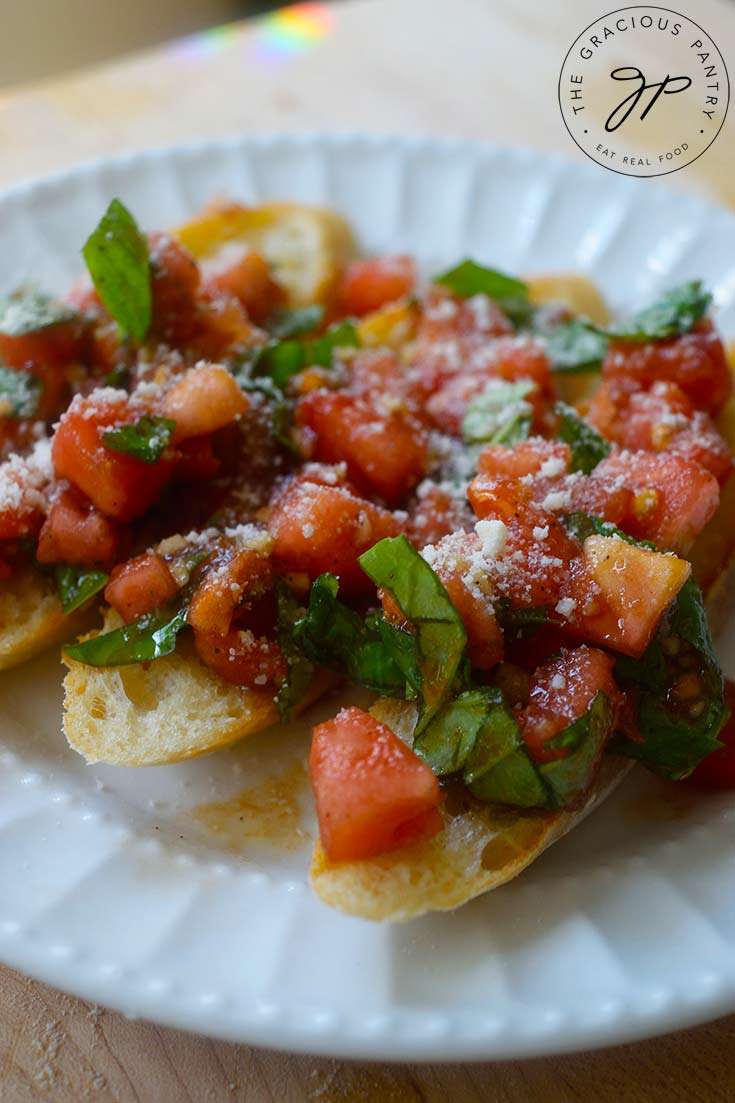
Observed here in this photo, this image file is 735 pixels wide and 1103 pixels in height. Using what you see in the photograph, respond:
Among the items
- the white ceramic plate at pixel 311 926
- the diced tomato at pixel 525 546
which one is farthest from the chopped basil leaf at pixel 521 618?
the white ceramic plate at pixel 311 926

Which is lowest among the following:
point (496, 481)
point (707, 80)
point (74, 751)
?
point (74, 751)

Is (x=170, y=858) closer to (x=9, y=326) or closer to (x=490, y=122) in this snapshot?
(x=9, y=326)

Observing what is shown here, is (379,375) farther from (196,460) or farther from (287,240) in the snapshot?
(287,240)

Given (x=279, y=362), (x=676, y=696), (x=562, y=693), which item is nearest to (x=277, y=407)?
(x=279, y=362)

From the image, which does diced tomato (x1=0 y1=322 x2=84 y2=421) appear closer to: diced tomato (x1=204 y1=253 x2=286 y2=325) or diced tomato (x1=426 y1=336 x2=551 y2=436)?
diced tomato (x1=204 y1=253 x2=286 y2=325)

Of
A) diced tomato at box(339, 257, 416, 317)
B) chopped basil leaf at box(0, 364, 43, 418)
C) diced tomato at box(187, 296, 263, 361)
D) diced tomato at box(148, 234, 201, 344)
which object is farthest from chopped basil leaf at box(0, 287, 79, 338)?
diced tomato at box(339, 257, 416, 317)

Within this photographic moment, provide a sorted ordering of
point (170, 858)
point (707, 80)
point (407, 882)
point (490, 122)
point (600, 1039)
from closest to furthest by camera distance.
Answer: point (600, 1039) → point (407, 882) → point (170, 858) → point (707, 80) → point (490, 122)

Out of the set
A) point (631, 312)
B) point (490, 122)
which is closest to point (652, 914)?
point (631, 312)
